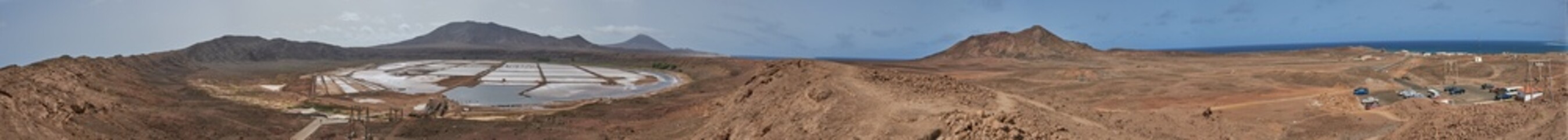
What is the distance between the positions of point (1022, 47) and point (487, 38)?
99078 millimetres

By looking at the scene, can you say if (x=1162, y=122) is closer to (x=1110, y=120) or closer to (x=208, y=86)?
(x=1110, y=120)

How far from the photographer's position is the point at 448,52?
106500mm

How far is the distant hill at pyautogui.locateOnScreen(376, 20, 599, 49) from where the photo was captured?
14550cm

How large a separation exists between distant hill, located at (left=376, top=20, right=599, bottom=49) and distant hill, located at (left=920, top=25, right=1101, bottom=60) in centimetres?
7895

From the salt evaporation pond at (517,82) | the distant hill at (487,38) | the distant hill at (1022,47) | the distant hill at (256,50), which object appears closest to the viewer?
the salt evaporation pond at (517,82)

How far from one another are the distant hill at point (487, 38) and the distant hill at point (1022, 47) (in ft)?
259

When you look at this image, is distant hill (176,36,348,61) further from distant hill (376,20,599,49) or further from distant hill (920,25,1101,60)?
distant hill (920,25,1101,60)

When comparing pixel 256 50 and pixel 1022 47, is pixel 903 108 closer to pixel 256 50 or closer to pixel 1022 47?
pixel 1022 47

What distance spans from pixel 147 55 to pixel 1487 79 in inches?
2486

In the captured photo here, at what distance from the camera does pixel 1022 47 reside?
69.2 meters

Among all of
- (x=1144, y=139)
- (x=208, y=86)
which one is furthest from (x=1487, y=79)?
(x=208, y=86)

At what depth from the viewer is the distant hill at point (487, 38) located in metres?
146

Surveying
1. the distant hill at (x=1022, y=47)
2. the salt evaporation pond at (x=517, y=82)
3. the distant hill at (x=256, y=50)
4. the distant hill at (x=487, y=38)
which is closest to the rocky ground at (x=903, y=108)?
the salt evaporation pond at (x=517, y=82)

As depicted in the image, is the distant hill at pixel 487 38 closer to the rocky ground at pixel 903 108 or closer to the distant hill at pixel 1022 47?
the distant hill at pixel 1022 47
